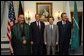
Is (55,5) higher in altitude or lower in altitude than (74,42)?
higher

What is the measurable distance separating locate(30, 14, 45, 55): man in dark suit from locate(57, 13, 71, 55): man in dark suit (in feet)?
1.67

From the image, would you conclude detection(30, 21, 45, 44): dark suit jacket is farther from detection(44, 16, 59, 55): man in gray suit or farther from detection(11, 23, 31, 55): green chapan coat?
detection(11, 23, 31, 55): green chapan coat

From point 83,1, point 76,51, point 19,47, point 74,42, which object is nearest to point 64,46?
point 19,47

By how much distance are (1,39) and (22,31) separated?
4.52 meters

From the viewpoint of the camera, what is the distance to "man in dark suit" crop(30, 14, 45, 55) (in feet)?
22.1

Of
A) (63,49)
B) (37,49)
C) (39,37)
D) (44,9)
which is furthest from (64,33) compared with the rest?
(44,9)

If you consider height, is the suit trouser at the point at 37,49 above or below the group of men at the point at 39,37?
A: below

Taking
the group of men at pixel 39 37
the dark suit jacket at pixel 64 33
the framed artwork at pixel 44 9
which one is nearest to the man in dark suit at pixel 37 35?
the group of men at pixel 39 37

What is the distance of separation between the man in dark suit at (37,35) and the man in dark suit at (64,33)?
51cm

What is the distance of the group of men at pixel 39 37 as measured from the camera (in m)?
6.32

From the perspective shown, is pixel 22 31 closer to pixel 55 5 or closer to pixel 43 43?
pixel 43 43

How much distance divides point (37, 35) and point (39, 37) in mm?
94

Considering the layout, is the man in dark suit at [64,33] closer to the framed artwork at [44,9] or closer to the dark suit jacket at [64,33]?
the dark suit jacket at [64,33]

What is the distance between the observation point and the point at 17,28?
6.30 m
